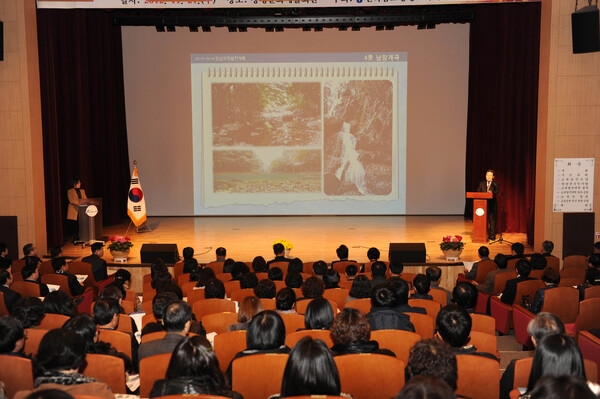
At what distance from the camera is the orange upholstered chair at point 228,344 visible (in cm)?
404

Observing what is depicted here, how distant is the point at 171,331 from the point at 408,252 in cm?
570

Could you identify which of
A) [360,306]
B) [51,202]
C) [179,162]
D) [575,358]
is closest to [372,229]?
[179,162]

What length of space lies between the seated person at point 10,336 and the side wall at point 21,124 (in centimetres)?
665

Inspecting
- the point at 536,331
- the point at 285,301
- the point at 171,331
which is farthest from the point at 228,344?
the point at 536,331

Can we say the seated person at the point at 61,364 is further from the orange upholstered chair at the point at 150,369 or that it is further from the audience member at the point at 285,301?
the audience member at the point at 285,301

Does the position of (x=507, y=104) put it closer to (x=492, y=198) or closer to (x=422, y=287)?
(x=492, y=198)

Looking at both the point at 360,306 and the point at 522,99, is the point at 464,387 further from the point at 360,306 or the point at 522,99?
the point at 522,99

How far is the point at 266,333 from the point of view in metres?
3.51

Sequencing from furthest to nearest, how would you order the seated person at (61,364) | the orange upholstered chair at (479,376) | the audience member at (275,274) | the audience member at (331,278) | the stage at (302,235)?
1. the stage at (302,235)
2. the audience member at (275,274)
3. the audience member at (331,278)
4. the orange upholstered chair at (479,376)
5. the seated person at (61,364)

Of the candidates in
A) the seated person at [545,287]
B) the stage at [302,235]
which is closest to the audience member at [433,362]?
the seated person at [545,287]

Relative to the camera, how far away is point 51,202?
11.4 meters

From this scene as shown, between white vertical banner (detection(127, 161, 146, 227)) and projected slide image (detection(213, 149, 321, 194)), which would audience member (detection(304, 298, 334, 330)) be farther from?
projected slide image (detection(213, 149, 321, 194))

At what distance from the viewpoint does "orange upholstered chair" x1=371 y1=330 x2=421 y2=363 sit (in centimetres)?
410

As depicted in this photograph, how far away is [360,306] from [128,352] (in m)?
1.79
